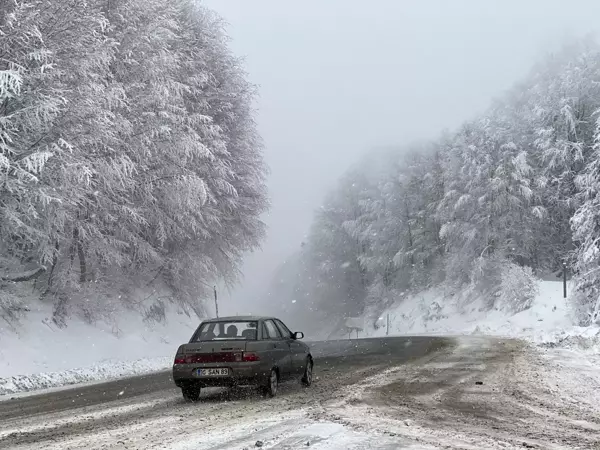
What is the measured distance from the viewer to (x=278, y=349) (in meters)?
10.8

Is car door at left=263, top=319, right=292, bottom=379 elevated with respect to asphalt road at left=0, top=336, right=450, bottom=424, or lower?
elevated

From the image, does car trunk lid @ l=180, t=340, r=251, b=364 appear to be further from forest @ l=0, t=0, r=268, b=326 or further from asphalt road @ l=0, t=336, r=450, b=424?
forest @ l=0, t=0, r=268, b=326

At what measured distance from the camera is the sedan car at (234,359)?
9875mm

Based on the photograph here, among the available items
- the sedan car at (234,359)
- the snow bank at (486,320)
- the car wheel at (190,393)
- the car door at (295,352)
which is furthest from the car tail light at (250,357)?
the snow bank at (486,320)

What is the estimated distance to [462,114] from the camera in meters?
59.7

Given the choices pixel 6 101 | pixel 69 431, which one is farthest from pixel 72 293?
pixel 69 431

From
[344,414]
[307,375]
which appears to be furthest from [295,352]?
[344,414]

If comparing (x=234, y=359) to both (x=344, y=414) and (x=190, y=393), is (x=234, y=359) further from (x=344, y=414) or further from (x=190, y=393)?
(x=344, y=414)

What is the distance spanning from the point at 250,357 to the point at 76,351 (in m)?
10.2

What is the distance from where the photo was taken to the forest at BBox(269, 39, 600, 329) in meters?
45.0

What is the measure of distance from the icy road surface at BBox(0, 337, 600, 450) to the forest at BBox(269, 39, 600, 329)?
26.2 meters

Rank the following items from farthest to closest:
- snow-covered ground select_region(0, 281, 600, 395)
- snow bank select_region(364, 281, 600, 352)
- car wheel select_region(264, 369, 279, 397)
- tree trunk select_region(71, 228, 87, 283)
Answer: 1. snow bank select_region(364, 281, 600, 352)
2. tree trunk select_region(71, 228, 87, 283)
3. snow-covered ground select_region(0, 281, 600, 395)
4. car wheel select_region(264, 369, 279, 397)

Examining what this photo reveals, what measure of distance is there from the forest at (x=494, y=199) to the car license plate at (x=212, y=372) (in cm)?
2967

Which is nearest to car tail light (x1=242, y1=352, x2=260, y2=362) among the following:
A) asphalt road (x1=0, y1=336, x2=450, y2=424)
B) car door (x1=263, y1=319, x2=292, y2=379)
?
car door (x1=263, y1=319, x2=292, y2=379)
